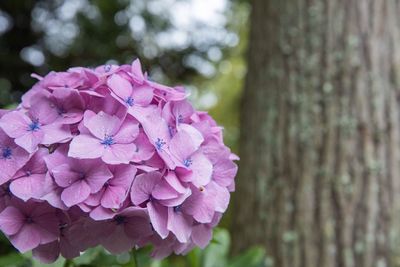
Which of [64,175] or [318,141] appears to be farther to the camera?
[318,141]

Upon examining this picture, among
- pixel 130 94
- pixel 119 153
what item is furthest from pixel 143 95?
pixel 119 153

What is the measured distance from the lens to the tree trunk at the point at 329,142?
6.24 feet

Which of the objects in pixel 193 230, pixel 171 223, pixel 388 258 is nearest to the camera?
pixel 171 223

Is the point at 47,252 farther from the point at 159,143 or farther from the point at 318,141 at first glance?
the point at 318,141

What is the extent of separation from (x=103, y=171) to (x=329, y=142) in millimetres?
1406

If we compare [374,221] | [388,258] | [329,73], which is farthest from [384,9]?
[388,258]

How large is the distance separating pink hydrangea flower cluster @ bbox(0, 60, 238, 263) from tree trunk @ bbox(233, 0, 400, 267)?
3.99ft

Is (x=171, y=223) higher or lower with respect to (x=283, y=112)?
higher

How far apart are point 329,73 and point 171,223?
56.4 inches

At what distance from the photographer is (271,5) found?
7.38 feet

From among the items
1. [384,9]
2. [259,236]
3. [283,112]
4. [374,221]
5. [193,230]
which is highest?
[384,9]

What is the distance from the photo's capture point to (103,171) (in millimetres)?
714

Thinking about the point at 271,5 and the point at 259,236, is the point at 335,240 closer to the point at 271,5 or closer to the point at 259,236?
the point at 259,236

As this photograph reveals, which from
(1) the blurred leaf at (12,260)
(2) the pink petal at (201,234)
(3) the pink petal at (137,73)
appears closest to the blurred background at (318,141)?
(1) the blurred leaf at (12,260)
